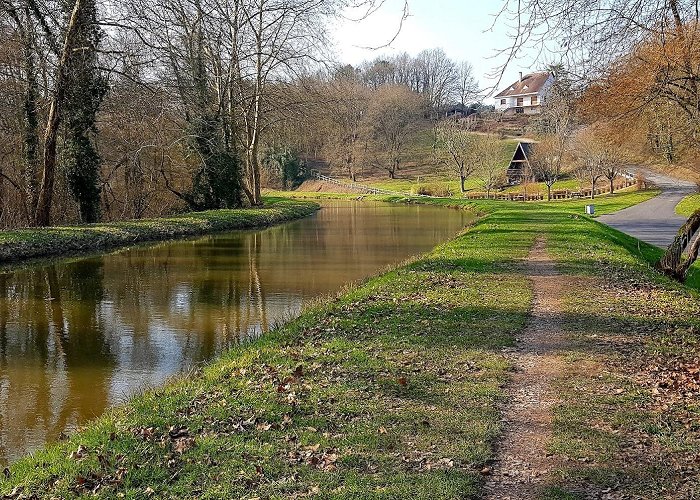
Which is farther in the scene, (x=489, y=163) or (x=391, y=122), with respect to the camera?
(x=391, y=122)

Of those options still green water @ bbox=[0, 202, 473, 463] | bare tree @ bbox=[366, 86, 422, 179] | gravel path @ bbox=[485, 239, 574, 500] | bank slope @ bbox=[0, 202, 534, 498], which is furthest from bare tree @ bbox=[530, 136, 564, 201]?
bank slope @ bbox=[0, 202, 534, 498]

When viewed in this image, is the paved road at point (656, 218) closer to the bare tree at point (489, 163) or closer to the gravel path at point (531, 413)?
the bare tree at point (489, 163)

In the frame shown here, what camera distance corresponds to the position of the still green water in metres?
8.20

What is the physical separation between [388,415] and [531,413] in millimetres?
1368

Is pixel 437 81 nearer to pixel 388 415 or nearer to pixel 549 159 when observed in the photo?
pixel 549 159

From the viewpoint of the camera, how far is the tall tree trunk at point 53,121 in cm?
2111

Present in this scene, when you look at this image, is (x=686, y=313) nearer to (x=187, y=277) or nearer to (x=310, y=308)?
(x=310, y=308)

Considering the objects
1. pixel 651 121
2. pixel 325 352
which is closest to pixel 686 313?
pixel 325 352

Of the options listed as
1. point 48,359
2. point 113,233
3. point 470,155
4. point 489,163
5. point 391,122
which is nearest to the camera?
point 48,359

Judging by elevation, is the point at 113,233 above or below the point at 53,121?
below

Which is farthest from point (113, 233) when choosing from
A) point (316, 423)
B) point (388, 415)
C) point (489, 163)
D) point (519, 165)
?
point (519, 165)

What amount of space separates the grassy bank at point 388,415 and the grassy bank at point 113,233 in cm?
1205

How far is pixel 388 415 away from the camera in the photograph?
6.43 meters

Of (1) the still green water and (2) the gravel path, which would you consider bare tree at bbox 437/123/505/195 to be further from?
(2) the gravel path
